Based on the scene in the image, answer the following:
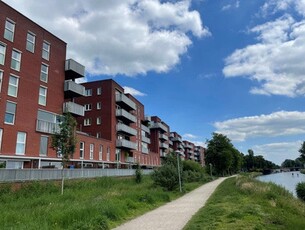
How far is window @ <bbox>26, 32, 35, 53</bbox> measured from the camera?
29359 mm

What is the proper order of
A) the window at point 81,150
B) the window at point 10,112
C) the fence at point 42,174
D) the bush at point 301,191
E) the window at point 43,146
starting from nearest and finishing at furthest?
the fence at point 42,174
the bush at point 301,191
the window at point 10,112
the window at point 43,146
the window at point 81,150

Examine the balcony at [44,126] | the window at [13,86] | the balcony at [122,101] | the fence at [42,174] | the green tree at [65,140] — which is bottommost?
the fence at [42,174]

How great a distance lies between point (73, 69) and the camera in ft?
→ 113

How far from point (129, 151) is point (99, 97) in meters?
11.4

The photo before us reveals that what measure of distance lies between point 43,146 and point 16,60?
329 inches

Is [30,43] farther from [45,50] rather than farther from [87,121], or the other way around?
[87,121]

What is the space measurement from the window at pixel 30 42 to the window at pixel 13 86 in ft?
12.1

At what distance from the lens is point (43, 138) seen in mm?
29719

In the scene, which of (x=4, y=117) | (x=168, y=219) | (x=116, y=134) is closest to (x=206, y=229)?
(x=168, y=219)

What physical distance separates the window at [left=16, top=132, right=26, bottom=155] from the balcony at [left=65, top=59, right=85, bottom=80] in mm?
10086

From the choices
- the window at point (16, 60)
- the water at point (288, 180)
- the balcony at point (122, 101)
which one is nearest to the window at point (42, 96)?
the window at point (16, 60)

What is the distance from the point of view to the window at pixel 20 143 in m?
26.6

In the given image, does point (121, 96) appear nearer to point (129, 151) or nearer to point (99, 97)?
point (99, 97)

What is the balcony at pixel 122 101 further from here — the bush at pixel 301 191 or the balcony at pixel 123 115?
the bush at pixel 301 191
